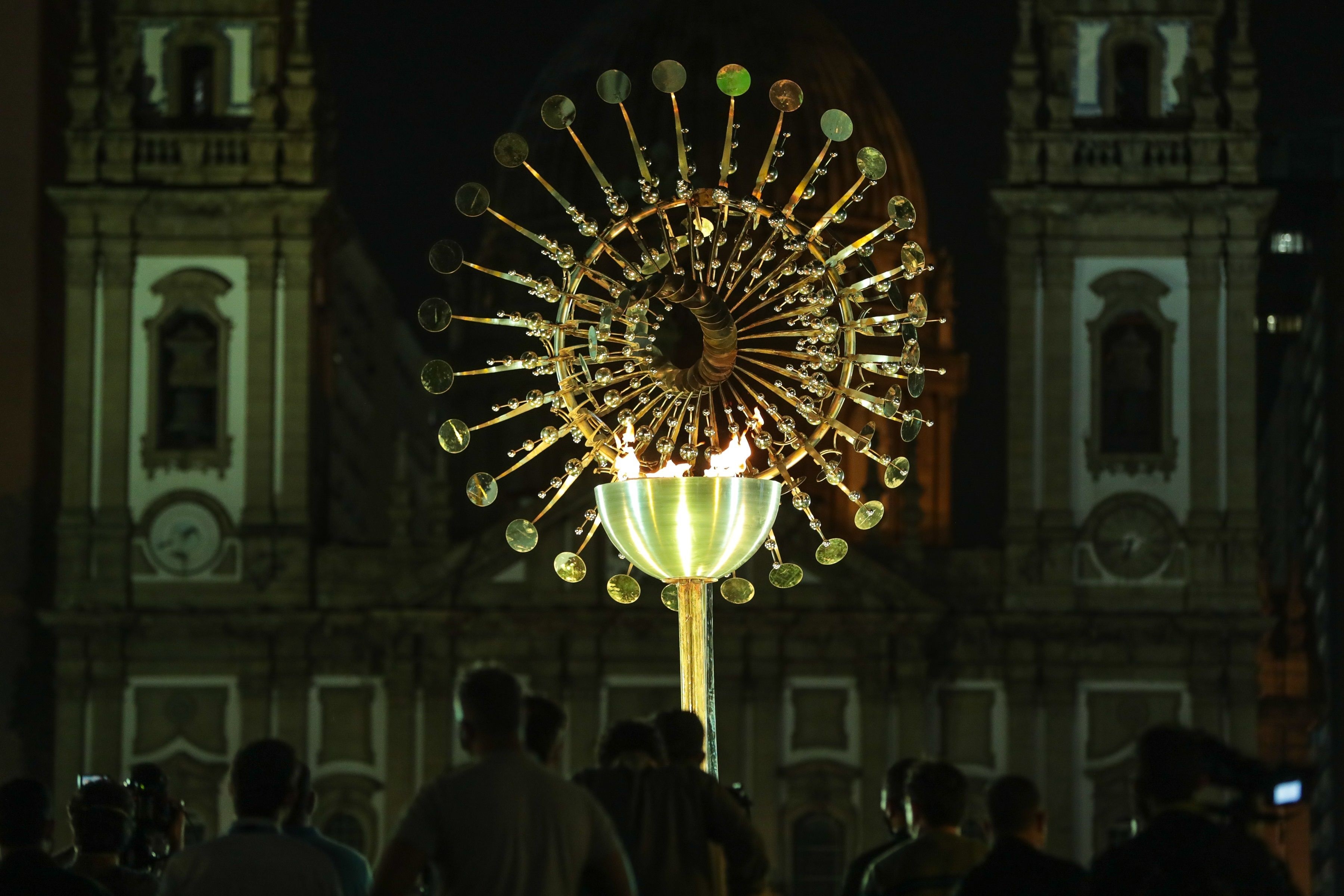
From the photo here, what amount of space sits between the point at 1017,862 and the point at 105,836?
3.85m

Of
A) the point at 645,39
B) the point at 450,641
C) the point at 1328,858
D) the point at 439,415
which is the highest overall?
the point at 645,39

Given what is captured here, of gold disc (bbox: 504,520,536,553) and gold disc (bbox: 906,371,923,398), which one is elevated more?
gold disc (bbox: 906,371,923,398)

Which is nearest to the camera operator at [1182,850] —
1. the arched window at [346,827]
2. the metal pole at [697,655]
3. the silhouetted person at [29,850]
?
the silhouetted person at [29,850]

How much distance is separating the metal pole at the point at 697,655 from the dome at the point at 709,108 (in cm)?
3076

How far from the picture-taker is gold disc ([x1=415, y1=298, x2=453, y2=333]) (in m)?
19.7

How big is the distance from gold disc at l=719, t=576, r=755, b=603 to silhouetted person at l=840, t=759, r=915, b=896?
23.0 ft

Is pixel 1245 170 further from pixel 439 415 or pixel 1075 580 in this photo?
pixel 439 415

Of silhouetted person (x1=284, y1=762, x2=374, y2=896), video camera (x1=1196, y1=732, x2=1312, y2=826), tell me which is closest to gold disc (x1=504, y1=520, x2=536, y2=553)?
silhouetted person (x1=284, y1=762, x2=374, y2=896)

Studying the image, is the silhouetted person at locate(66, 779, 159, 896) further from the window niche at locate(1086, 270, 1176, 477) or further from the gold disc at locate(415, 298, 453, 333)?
the window niche at locate(1086, 270, 1176, 477)

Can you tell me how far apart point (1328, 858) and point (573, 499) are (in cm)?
1513

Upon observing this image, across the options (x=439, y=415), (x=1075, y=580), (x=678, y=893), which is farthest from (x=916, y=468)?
(x=678, y=893)

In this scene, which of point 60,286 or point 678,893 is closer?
point 678,893

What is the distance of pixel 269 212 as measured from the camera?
44812 millimetres

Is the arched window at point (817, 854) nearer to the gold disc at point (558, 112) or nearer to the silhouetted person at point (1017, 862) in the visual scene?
the gold disc at point (558, 112)
